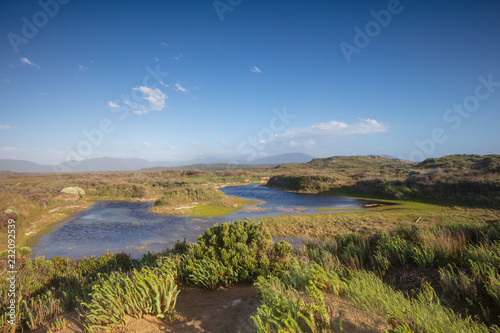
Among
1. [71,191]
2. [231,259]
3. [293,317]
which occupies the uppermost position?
[293,317]

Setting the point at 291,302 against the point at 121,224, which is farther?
the point at 121,224

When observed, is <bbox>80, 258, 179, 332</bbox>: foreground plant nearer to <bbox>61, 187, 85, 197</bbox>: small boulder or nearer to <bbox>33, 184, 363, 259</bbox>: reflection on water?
<bbox>33, 184, 363, 259</bbox>: reflection on water

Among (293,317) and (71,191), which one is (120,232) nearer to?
→ (293,317)

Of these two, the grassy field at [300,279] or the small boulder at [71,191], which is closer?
the grassy field at [300,279]

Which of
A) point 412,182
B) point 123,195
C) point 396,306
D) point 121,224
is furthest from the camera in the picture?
point 123,195

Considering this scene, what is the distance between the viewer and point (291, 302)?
282cm

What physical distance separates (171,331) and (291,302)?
1.82 m

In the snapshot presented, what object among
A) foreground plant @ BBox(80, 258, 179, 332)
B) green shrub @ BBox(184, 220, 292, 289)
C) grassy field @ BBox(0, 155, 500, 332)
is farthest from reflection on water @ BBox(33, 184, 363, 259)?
foreground plant @ BBox(80, 258, 179, 332)

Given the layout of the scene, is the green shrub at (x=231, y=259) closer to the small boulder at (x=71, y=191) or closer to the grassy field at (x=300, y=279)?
the grassy field at (x=300, y=279)

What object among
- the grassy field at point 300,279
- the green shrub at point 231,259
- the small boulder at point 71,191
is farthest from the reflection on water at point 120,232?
the small boulder at point 71,191

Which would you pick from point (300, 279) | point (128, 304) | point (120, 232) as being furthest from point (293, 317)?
point (120, 232)

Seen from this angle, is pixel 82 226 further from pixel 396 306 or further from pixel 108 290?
pixel 396 306

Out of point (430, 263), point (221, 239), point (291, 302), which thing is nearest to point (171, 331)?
point (291, 302)

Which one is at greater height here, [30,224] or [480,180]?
[480,180]
